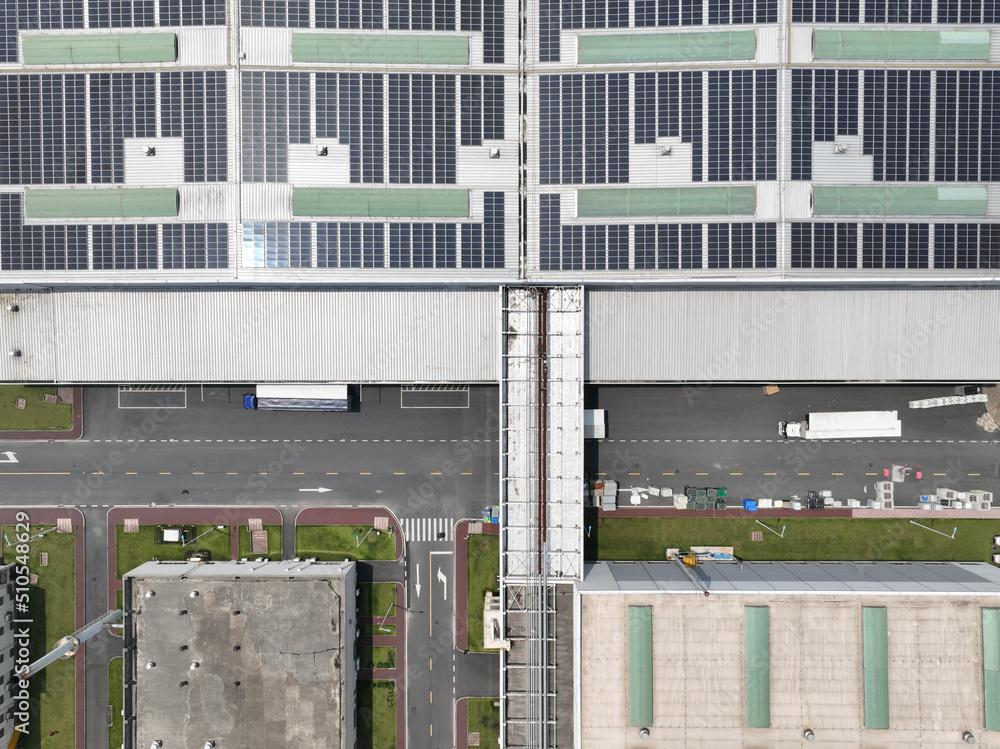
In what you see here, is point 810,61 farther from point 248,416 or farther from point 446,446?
point 248,416

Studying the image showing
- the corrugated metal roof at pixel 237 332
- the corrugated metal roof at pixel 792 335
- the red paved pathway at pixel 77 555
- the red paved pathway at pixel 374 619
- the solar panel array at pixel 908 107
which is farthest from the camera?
the red paved pathway at pixel 374 619

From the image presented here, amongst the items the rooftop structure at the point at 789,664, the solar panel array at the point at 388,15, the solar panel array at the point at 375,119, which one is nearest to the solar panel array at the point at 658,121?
the solar panel array at the point at 375,119

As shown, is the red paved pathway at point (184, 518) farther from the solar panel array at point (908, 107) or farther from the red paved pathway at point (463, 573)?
the solar panel array at point (908, 107)

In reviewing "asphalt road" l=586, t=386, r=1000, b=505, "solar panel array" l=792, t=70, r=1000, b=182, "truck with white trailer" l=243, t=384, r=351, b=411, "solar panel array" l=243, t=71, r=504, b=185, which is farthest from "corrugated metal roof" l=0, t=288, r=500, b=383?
"solar panel array" l=792, t=70, r=1000, b=182

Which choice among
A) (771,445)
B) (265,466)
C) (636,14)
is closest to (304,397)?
(265,466)

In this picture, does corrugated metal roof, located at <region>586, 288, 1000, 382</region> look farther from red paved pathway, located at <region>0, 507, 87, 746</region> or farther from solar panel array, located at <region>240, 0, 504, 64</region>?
red paved pathway, located at <region>0, 507, 87, 746</region>
